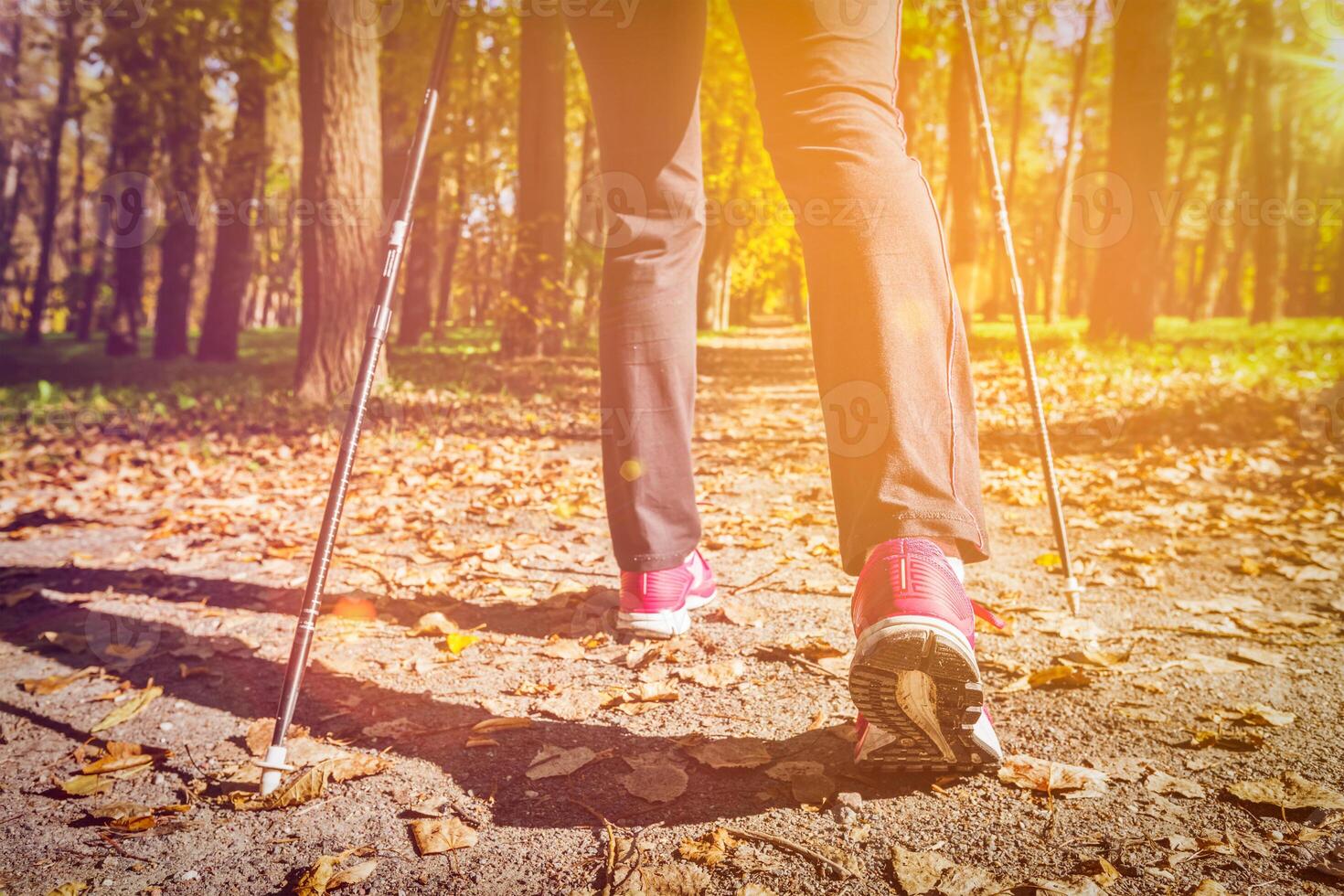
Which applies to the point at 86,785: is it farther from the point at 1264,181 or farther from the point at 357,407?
the point at 1264,181

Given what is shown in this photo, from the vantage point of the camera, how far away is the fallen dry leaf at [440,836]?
133 cm

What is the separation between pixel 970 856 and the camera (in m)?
1.27

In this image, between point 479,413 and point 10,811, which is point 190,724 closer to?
point 10,811

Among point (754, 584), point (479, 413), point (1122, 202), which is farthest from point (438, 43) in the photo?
point (1122, 202)

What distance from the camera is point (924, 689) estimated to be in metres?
1.30

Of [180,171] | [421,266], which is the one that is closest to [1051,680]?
[180,171]

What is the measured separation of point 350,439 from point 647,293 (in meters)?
0.79

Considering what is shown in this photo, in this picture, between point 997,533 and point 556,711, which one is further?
point 997,533

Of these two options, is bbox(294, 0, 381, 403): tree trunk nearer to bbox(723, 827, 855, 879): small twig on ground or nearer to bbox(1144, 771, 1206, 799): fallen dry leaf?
bbox(723, 827, 855, 879): small twig on ground

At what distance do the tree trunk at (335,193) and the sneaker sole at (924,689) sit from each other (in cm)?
712

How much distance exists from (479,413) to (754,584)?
5046 millimetres

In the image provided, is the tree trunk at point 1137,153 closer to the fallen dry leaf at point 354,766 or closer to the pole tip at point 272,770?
the fallen dry leaf at point 354,766

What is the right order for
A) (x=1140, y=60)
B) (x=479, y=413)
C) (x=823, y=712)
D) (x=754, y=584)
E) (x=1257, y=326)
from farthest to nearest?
1. (x=1257, y=326)
2. (x=1140, y=60)
3. (x=479, y=413)
4. (x=754, y=584)
5. (x=823, y=712)

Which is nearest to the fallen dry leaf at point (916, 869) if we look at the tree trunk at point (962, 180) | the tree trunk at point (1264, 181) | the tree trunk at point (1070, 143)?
the tree trunk at point (962, 180)
